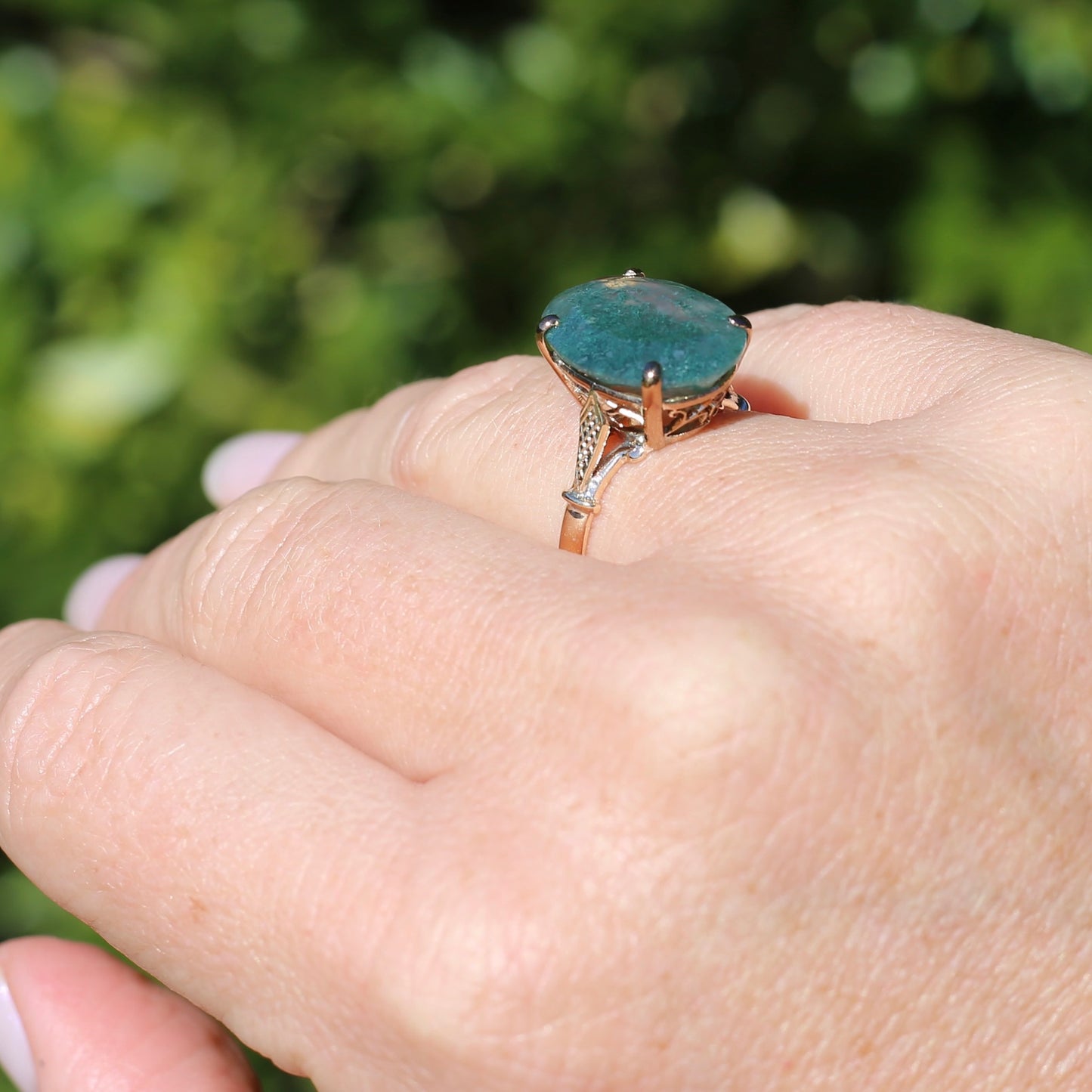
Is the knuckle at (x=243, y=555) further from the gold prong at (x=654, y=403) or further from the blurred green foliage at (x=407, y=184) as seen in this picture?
→ the blurred green foliage at (x=407, y=184)

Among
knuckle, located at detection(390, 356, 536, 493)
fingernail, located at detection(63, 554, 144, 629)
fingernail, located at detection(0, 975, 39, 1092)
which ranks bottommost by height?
fingernail, located at detection(0, 975, 39, 1092)

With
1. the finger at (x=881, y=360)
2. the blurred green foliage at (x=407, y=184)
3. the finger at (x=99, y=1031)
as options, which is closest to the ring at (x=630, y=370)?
the finger at (x=881, y=360)

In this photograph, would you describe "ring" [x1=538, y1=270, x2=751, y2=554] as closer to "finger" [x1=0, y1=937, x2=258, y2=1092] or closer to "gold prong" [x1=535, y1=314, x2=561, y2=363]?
"gold prong" [x1=535, y1=314, x2=561, y2=363]

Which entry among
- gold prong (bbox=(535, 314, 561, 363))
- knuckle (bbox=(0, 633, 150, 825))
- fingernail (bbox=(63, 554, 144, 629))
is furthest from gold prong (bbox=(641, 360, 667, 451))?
fingernail (bbox=(63, 554, 144, 629))

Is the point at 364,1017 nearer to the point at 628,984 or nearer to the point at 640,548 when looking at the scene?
the point at 628,984

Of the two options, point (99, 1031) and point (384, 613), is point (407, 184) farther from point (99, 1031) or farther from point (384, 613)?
point (99, 1031)

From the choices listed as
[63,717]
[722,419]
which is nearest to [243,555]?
[63,717]

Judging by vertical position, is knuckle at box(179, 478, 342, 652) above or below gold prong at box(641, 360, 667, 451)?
below
